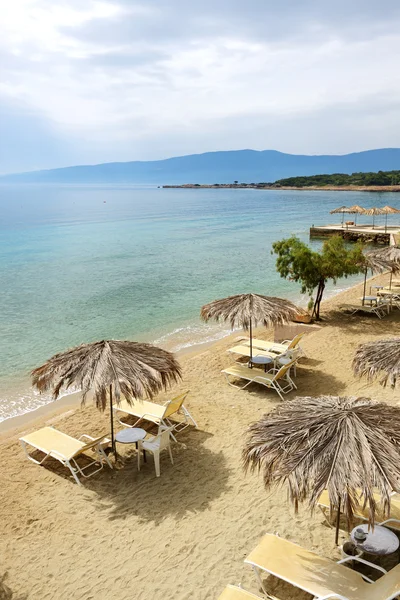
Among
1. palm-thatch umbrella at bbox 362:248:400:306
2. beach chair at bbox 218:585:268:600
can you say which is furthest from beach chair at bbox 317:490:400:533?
palm-thatch umbrella at bbox 362:248:400:306

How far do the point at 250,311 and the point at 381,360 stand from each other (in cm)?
334

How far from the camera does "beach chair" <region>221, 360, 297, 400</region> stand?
9031 mm

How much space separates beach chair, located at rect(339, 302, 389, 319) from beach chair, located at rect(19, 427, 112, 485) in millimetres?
10496

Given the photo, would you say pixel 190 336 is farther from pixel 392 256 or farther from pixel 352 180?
pixel 352 180

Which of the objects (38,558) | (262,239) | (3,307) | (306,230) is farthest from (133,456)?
(306,230)

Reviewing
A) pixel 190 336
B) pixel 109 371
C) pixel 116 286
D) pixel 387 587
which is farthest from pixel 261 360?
pixel 116 286

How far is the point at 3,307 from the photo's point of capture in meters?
20.5

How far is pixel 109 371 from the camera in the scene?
21.1 ft

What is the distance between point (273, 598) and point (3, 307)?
18902mm

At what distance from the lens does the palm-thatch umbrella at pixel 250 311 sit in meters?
9.34

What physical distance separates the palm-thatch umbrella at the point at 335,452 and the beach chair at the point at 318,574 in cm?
54

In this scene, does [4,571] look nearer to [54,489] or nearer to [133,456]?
[54,489]

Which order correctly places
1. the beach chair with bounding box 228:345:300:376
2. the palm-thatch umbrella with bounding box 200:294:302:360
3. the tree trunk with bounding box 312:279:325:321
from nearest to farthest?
the palm-thatch umbrella with bounding box 200:294:302:360 < the beach chair with bounding box 228:345:300:376 < the tree trunk with bounding box 312:279:325:321

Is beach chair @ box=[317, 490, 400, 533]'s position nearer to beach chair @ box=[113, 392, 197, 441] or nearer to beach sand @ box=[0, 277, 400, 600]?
beach sand @ box=[0, 277, 400, 600]
